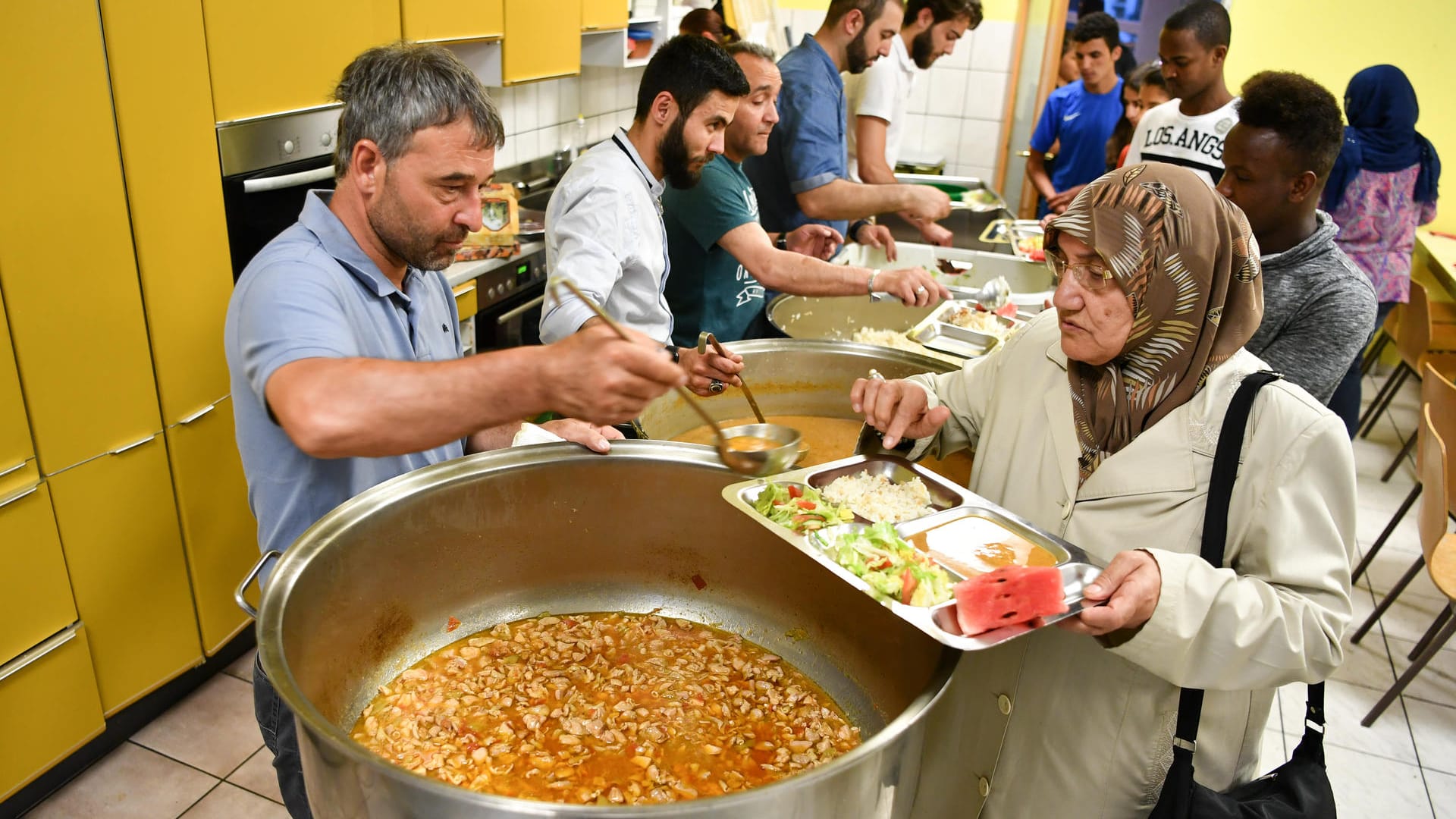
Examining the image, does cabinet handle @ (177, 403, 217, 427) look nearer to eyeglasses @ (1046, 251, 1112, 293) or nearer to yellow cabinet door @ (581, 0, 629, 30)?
eyeglasses @ (1046, 251, 1112, 293)

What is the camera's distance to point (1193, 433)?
4.62 ft

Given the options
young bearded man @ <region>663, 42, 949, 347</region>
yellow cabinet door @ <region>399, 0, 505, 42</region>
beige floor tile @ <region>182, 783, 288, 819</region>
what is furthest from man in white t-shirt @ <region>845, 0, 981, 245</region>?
beige floor tile @ <region>182, 783, 288, 819</region>

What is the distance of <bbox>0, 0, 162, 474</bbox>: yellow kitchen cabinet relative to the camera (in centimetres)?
198

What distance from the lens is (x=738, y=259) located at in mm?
2771

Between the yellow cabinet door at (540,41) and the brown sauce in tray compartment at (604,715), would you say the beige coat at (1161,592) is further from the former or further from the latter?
the yellow cabinet door at (540,41)

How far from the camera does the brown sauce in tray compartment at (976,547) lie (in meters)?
1.42

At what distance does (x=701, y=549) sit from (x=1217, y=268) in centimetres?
99

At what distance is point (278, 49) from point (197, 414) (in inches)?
39.7

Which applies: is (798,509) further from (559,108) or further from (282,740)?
(559,108)

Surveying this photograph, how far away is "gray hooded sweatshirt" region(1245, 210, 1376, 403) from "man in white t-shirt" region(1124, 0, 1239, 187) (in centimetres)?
145

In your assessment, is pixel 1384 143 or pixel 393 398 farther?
pixel 1384 143

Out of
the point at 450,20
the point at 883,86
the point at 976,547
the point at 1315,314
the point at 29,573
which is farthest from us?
the point at 883,86

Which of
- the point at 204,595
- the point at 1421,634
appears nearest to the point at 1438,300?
the point at 1421,634

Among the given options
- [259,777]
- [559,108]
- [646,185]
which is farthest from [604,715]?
[559,108]
